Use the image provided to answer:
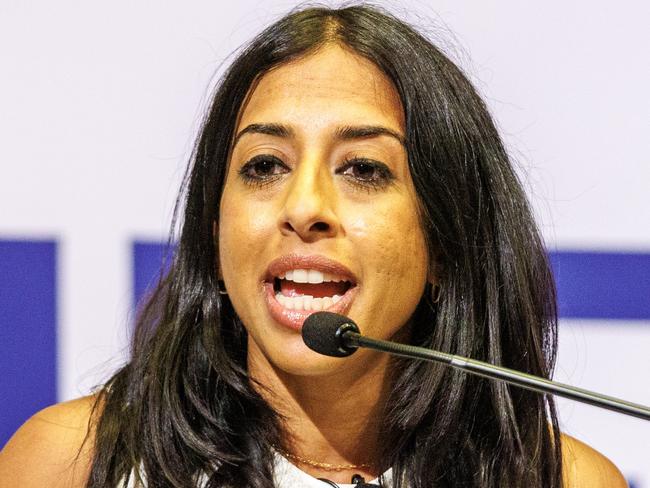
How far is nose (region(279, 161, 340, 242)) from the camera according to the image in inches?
48.4

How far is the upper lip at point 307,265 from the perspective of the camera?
4.06ft

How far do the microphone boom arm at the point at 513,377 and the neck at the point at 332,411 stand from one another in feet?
0.97

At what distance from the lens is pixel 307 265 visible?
124 centimetres

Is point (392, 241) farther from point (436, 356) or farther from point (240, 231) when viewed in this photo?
point (436, 356)

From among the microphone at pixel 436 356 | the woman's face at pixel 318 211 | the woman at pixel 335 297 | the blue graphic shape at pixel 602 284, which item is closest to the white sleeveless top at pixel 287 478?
the woman at pixel 335 297

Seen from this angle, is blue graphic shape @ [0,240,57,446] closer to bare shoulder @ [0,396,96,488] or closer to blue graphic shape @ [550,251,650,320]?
bare shoulder @ [0,396,96,488]

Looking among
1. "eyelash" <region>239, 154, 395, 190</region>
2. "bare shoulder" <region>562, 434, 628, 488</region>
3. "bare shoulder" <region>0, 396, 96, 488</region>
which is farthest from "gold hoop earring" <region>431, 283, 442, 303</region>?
"bare shoulder" <region>0, 396, 96, 488</region>

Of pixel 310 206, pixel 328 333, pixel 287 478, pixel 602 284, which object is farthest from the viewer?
pixel 602 284

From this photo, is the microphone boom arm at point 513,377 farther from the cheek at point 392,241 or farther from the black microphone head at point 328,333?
the cheek at point 392,241

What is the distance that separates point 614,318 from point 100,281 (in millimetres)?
726

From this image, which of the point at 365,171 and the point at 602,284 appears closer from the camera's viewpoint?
the point at 365,171

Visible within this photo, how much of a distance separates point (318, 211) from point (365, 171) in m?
0.11

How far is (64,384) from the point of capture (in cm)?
160

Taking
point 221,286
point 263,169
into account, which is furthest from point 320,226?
point 221,286
